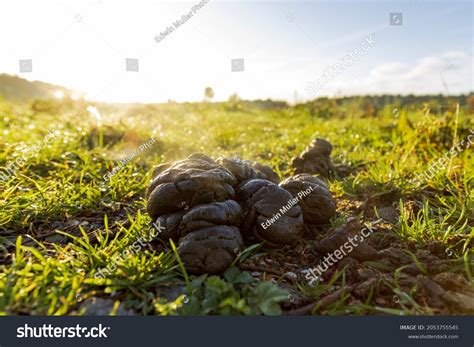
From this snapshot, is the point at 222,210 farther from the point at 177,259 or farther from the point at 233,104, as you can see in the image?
the point at 233,104

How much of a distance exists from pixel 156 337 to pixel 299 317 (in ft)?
2.67

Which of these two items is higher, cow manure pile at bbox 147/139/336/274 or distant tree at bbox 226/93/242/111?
distant tree at bbox 226/93/242/111

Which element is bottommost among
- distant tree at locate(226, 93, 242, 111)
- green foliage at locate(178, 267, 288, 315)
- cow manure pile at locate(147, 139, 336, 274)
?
green foliage at locate(178, 267, 288, 315)

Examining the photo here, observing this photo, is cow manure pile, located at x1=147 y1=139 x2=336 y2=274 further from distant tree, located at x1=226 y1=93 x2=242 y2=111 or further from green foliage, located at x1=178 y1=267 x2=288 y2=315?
distant tree, located at x1=226 y1=93 x2=242 y2=111

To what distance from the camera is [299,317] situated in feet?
7.23

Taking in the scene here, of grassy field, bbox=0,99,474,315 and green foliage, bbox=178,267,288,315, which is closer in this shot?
green foliage, bbox=178,267,288,315

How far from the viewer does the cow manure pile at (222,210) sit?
2.67m

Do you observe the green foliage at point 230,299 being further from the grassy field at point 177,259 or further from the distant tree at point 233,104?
the distant tree at point 233,104

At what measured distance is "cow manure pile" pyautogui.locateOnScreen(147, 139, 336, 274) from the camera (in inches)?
105

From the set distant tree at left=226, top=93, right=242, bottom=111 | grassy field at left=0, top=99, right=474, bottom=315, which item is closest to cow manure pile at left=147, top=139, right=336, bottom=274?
grassy field at left=0, top=99, right=474, bottom=315

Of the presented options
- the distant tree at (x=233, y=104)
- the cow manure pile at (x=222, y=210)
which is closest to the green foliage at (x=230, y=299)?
the cow manure pile at (x=222, y=210)

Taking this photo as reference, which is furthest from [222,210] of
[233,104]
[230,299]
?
[233,104]

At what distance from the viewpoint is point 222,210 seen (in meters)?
2.81

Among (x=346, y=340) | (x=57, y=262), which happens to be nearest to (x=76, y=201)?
(x=57, y=262)
